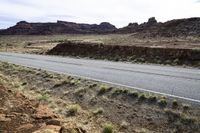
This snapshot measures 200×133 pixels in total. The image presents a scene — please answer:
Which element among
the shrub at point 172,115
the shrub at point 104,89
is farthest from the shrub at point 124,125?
the shrub at point 104,89

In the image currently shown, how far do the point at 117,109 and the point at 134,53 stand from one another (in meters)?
22.3

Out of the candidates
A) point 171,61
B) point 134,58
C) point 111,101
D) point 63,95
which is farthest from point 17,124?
point 134,58

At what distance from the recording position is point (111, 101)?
1185cm

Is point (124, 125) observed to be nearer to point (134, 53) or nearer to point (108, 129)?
point (108, 129)

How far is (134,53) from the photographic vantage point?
33.0 m

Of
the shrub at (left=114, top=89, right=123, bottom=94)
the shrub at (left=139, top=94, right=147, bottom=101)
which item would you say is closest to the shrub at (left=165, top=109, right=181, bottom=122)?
the shrub at (left=139, top=94, right=147, bottom=101)

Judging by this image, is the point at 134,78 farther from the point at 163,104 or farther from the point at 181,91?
the point at 163,104

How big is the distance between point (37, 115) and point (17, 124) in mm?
1039

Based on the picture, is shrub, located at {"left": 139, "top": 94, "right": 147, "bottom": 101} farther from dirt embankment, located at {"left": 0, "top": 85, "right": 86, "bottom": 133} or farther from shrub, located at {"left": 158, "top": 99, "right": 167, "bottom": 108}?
dirt embankment, located at {"left": 0, "top": 85, "right": 86, "bottom": 133}

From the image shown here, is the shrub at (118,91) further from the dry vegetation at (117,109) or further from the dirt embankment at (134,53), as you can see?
the dirt embankment at (134,53)

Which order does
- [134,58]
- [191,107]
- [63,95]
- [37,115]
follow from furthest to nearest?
[134,58] < [63,95] < [191,107] < [37,115]

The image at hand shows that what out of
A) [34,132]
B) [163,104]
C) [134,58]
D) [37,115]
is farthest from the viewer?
[134,58]

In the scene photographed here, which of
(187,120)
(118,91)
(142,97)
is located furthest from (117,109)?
(187,120)

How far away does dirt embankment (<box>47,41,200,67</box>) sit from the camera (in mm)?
26266
